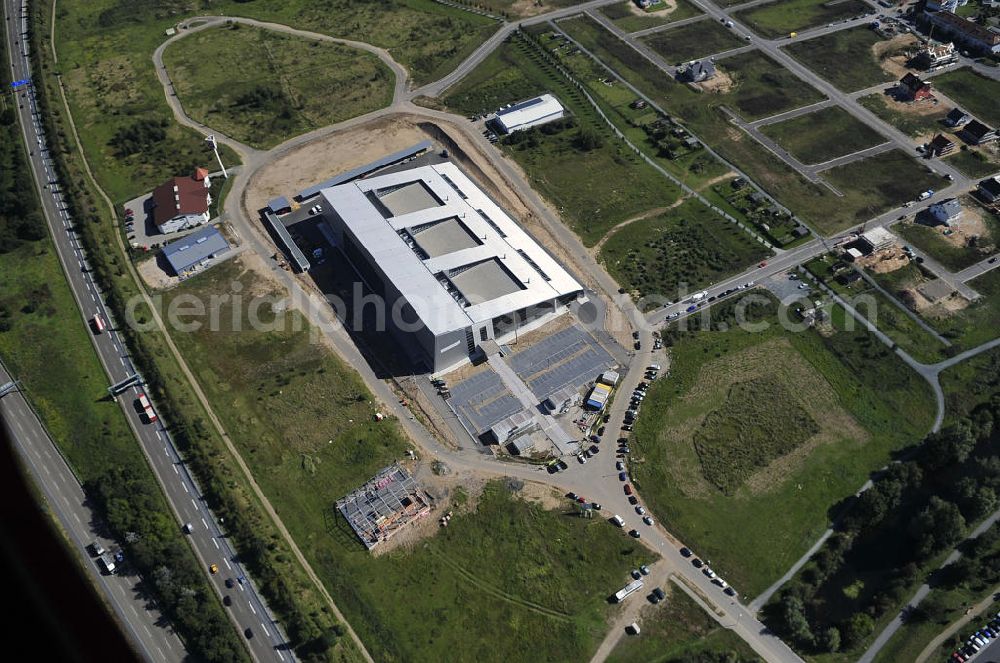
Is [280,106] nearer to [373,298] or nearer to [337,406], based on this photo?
[373,298]

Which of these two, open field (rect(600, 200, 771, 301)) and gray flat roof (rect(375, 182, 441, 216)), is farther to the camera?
gray flat roof (rect(375, 182, 441, 216))

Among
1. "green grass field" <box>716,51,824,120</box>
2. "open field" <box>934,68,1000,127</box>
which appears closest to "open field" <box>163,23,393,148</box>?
"green grass field" <box>716,51,824,120</box>

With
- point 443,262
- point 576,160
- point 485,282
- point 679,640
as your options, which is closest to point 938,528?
point 679,640

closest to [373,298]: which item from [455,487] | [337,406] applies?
[337,406]

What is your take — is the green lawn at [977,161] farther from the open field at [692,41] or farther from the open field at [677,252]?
the open field at [692,41]

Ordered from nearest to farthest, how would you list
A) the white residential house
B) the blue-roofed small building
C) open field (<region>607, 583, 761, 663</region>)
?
1. open field (<region>607, 583, 761, 663</region>)
2. the blue-roofed small building
3. the white residential house

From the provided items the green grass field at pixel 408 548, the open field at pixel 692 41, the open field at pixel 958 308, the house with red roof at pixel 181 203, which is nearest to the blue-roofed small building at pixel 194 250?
the house with red roof at pixel 181 203

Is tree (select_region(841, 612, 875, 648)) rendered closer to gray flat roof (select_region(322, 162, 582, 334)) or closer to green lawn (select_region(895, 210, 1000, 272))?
gray flat roof (select_region(322, 162, 582, 334))
